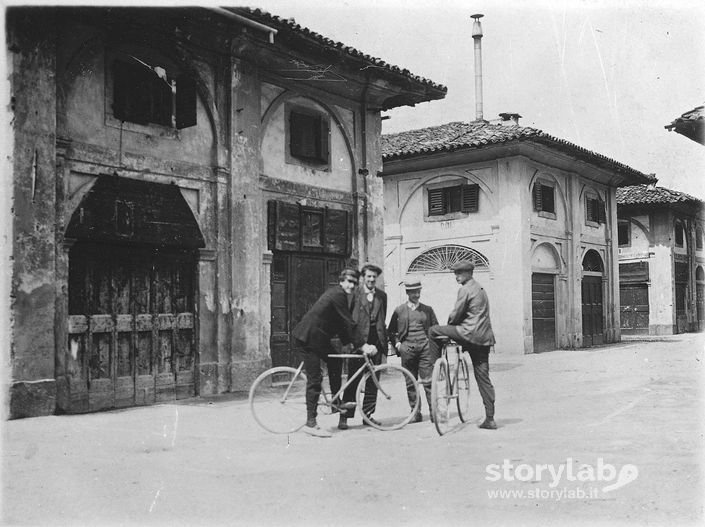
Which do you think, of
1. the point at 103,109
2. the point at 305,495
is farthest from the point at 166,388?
the point at 305,495

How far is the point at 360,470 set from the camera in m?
6.12

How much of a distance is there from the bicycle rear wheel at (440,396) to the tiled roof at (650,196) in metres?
25.6

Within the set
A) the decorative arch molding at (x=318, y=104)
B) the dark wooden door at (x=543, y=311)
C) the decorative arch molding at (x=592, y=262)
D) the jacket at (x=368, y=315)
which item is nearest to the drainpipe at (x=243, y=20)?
the decorative arch molding at (x=318, y=104)

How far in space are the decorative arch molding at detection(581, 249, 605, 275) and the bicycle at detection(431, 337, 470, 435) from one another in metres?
16.5

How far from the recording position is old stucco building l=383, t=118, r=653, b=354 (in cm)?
2055

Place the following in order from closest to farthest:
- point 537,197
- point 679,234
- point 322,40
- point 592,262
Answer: point 322,40 → point 537,197 → point 592,262 → point 679,234

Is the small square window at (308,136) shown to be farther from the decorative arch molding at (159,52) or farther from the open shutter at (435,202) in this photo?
the open shutter at (435,202)

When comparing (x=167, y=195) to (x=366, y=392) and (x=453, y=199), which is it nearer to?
(x=366, y=392)

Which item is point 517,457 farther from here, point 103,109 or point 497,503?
point 103,109

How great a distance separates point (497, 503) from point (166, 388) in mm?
6934

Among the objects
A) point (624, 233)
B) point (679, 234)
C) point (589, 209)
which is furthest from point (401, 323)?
point (679, 234)

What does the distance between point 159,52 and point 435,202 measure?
41.1 ft

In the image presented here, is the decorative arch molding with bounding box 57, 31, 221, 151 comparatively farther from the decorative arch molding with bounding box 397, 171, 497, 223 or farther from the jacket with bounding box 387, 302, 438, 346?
the decorative arch molding with bounding box 397, 171, 497, 223

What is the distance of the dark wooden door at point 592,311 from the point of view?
2397 cm
